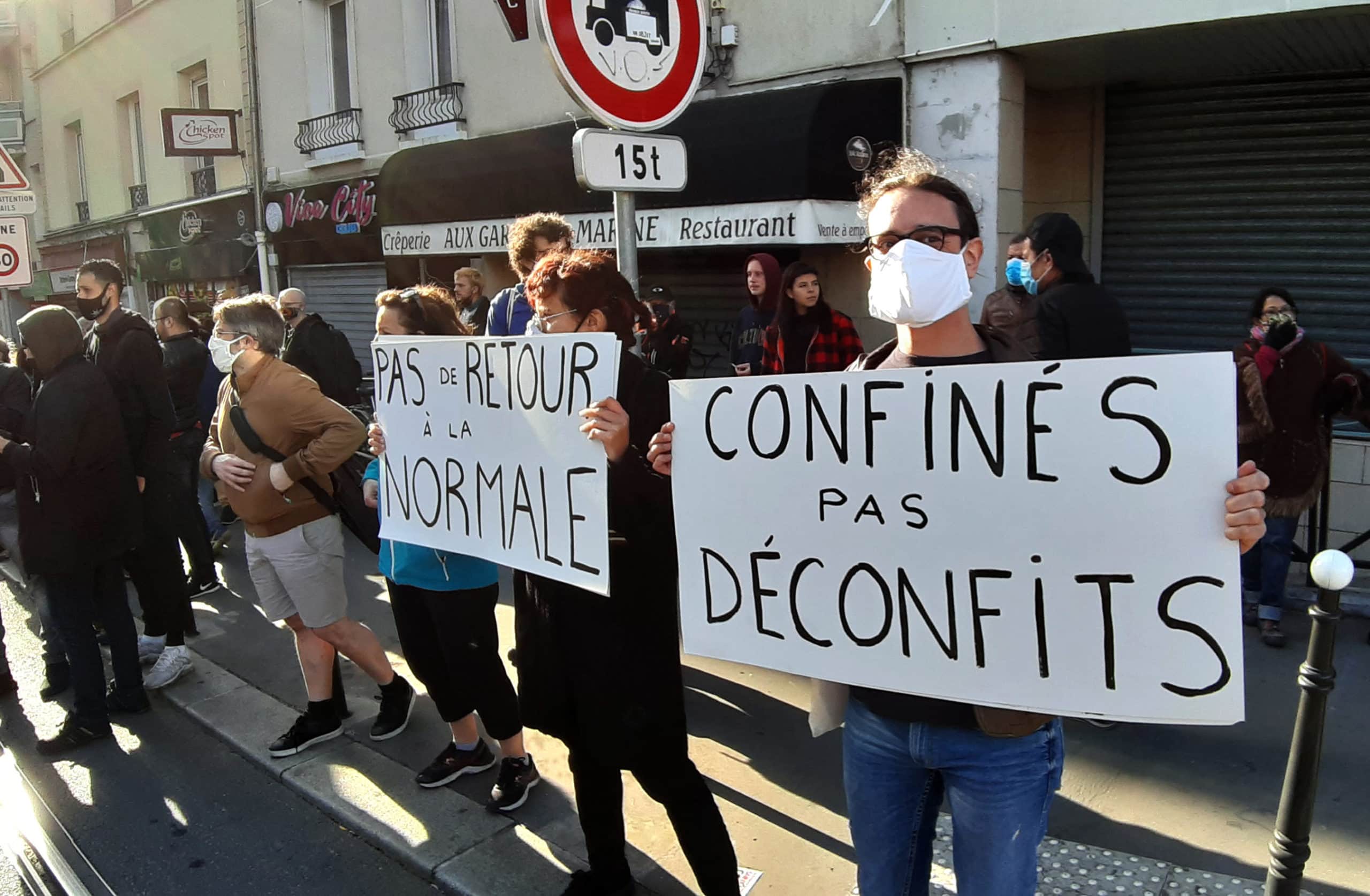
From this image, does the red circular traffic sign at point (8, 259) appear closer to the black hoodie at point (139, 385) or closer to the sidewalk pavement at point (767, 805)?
the black hoodie at point (139, 385)

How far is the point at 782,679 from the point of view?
15.2 ft

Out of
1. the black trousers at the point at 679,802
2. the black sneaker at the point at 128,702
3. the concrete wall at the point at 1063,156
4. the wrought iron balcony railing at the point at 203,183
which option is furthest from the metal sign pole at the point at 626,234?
the wrought iron balcony railing at the point at 203,183

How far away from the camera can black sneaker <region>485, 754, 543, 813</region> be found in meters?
3.55

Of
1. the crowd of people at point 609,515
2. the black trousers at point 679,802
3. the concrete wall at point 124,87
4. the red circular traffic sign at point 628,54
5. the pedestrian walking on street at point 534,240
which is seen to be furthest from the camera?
the concrete wall at point 124,87

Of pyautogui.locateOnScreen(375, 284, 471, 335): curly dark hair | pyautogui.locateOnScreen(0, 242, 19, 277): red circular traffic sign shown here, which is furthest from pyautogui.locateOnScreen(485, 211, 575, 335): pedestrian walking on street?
pyautogui.locateOnScreen(0, 242, 19, 277): red circular traffic sign

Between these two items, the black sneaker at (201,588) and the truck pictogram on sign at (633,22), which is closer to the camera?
the truck pictogram on sign at (633,22)

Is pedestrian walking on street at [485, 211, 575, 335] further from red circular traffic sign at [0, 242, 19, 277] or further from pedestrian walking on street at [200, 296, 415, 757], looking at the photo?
red circular traffic sign at [0, 242, 19, 277]

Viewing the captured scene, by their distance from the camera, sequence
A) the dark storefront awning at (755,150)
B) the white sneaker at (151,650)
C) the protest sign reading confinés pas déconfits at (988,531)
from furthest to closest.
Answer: the dark storefront awning at (755,150)
the white sneaker at (151,650)
the protest sign reading confinés pas déconfits at (988,531)

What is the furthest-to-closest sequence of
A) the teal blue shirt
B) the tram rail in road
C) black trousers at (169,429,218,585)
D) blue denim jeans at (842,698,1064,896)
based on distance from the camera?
black trousers at (169,429,218,585) → the teal blue shirt → the tram rail in road → blue denim jeans at (842,698,1064,896)

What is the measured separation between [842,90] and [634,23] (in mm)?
3985

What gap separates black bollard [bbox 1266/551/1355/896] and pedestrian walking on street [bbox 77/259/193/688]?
4792 mm

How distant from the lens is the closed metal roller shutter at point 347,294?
13086 mm

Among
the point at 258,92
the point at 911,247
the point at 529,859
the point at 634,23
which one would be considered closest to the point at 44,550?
the point at 529,859

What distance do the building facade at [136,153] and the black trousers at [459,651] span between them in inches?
497
